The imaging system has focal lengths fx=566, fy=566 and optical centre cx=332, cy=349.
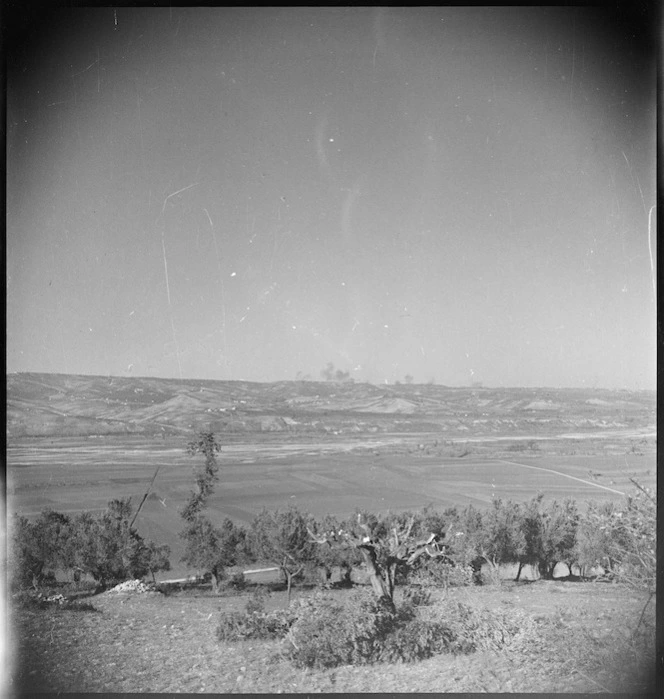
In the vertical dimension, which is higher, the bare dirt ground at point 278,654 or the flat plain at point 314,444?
the flat plain at point 314,444

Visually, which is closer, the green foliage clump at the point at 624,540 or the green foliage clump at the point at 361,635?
the green foliage clump at the point at 361,635

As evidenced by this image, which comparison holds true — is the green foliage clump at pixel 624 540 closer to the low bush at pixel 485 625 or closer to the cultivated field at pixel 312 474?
the cultivated field at pixel 312 474

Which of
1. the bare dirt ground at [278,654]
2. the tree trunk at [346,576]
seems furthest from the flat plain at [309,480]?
the tree trunk at [346,576]

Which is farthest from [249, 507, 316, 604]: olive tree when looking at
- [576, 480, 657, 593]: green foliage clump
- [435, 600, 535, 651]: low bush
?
[576, 480, 657, 593]: green foliage clump

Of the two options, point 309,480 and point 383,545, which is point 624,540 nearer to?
point 383,545

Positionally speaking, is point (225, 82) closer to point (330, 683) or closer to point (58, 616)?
point (58, 616)

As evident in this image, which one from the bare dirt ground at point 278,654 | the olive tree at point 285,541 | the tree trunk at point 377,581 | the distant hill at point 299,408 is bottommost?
the bare dirt ground at point 278,654

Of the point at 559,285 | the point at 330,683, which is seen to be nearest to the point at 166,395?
the point at 330,683
